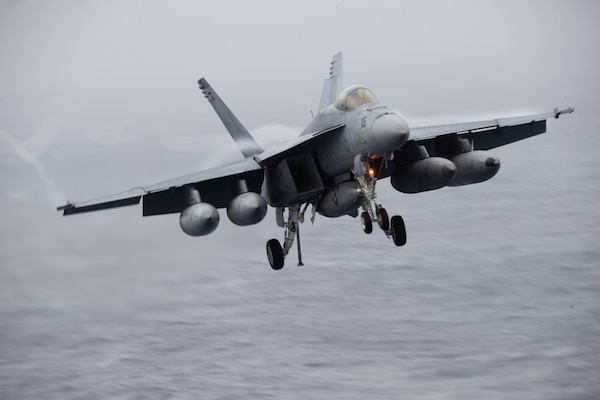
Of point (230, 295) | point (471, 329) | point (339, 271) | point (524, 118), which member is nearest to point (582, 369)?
point (471, 329)

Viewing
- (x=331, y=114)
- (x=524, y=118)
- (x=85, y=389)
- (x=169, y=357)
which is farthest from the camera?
(x=169, y=357)

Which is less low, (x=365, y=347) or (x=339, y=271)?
(x=339, y=271)

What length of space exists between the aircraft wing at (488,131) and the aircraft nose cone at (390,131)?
3.26m

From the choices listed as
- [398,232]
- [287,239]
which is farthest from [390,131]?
[287,239]

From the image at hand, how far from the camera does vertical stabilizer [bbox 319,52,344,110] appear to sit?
108 ft

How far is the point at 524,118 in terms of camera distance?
30922mm

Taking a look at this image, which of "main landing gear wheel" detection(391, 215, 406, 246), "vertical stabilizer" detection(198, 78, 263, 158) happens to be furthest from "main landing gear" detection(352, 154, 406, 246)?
"vertical stabilizer" detection(198, 78, 263, 158)

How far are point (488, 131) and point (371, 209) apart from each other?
8.21 m

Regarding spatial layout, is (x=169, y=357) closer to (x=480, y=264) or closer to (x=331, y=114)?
(x=480, y=264)

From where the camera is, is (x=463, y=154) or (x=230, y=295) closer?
(x=463, y=154)

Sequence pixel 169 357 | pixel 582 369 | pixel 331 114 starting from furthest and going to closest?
1. pixel 169 357
2. pixel 582 369
3. pixel 331 114

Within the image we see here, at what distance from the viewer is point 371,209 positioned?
85.0 feet

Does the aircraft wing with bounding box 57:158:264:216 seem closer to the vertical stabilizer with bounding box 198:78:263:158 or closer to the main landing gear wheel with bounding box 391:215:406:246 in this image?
the vertical stabilizer with bounding box 198:78:263:158

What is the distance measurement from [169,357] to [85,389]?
31.7 meters
